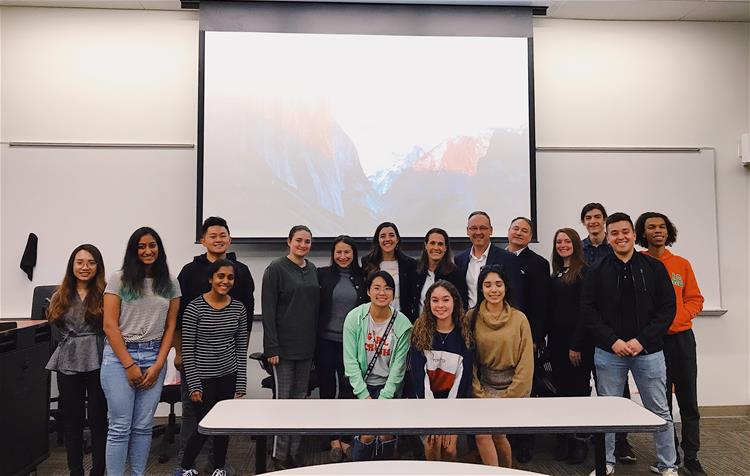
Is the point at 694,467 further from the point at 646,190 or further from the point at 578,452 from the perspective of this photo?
the point at 646,190

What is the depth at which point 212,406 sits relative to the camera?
8.55 feet

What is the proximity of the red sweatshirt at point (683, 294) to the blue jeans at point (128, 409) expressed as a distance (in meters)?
2.85

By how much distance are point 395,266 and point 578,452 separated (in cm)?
166

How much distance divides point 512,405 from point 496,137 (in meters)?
2.50

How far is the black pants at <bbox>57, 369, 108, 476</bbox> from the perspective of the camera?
2496mm

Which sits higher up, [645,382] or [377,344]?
[377,344]

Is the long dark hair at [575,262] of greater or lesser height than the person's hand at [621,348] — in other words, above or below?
above

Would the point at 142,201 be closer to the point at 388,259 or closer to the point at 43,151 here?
the point at 43,151

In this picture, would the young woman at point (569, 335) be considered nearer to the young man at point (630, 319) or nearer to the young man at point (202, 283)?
the young man at point (630, 319)

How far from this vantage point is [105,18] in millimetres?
3979

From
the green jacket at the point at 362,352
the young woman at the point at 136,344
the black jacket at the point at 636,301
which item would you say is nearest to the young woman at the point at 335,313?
the green jacket at the point at 362,352

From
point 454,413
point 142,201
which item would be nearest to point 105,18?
point 142,201

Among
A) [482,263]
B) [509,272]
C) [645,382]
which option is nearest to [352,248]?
[482,263]

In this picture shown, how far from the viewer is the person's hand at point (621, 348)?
264cm
